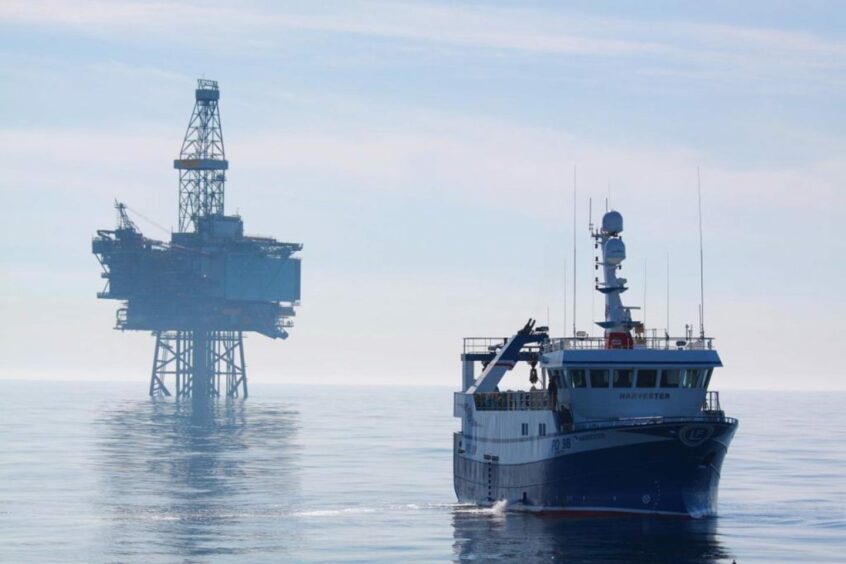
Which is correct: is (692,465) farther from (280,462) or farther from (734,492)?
(280,462)

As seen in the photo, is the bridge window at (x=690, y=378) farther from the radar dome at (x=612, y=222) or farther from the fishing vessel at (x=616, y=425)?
the radar dome at (x=612, y=222)

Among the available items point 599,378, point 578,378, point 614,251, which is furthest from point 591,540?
point 614,251

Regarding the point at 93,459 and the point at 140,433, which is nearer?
the point at 93,459

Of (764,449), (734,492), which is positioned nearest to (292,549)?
(734,492)

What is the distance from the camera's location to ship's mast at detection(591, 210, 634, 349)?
76438mm

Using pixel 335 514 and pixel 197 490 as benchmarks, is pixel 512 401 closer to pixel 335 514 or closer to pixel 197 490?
pixel 335 514

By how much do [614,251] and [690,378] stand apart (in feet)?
27.0

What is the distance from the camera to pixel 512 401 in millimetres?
80125

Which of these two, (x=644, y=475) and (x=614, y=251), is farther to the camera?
(x=614, y=251)

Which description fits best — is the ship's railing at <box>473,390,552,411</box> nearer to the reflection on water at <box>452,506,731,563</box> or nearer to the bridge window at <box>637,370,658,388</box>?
the bridge window at <box>637,370,658,388</box>

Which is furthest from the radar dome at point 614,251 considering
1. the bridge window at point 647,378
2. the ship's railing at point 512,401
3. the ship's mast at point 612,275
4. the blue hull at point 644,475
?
the blue hull at point 644,475

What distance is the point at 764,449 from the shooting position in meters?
154

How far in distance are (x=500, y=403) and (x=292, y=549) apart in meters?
17.8

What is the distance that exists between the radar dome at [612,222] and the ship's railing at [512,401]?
8823 mm
